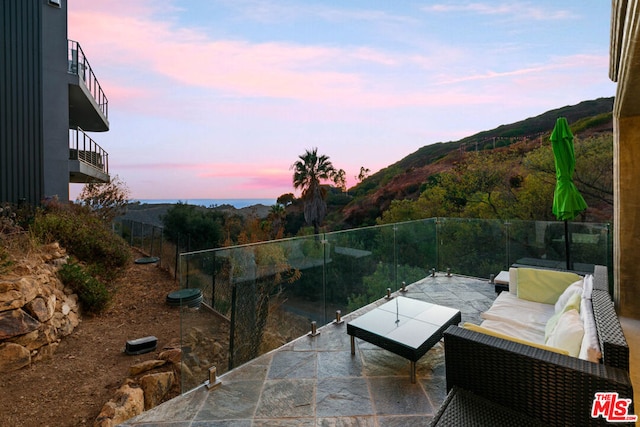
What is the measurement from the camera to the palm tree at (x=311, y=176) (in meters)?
17.7

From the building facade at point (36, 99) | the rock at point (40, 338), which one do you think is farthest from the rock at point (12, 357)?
the building facade at point (36, 99)

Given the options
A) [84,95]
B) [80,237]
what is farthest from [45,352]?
[84,95]

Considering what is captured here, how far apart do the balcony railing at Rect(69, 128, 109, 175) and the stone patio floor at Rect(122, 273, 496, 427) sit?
9.59 metres

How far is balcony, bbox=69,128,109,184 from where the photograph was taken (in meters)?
9.06

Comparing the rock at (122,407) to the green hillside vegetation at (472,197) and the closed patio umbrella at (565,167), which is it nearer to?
the closed patio umbrella at (565,167)

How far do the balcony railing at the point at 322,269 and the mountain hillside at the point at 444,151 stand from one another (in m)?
10.8

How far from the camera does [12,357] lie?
3.71m

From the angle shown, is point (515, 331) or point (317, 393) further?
point (515, 331)

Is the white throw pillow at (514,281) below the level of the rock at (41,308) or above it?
above

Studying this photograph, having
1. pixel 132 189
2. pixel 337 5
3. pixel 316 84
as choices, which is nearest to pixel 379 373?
pixel 337 5

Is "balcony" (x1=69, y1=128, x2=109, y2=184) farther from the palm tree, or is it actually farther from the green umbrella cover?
the green umbrella cover

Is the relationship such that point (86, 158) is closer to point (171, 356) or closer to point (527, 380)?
point (171, 356)

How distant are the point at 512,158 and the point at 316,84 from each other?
967 centimetres

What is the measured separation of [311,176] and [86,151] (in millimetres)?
10628
